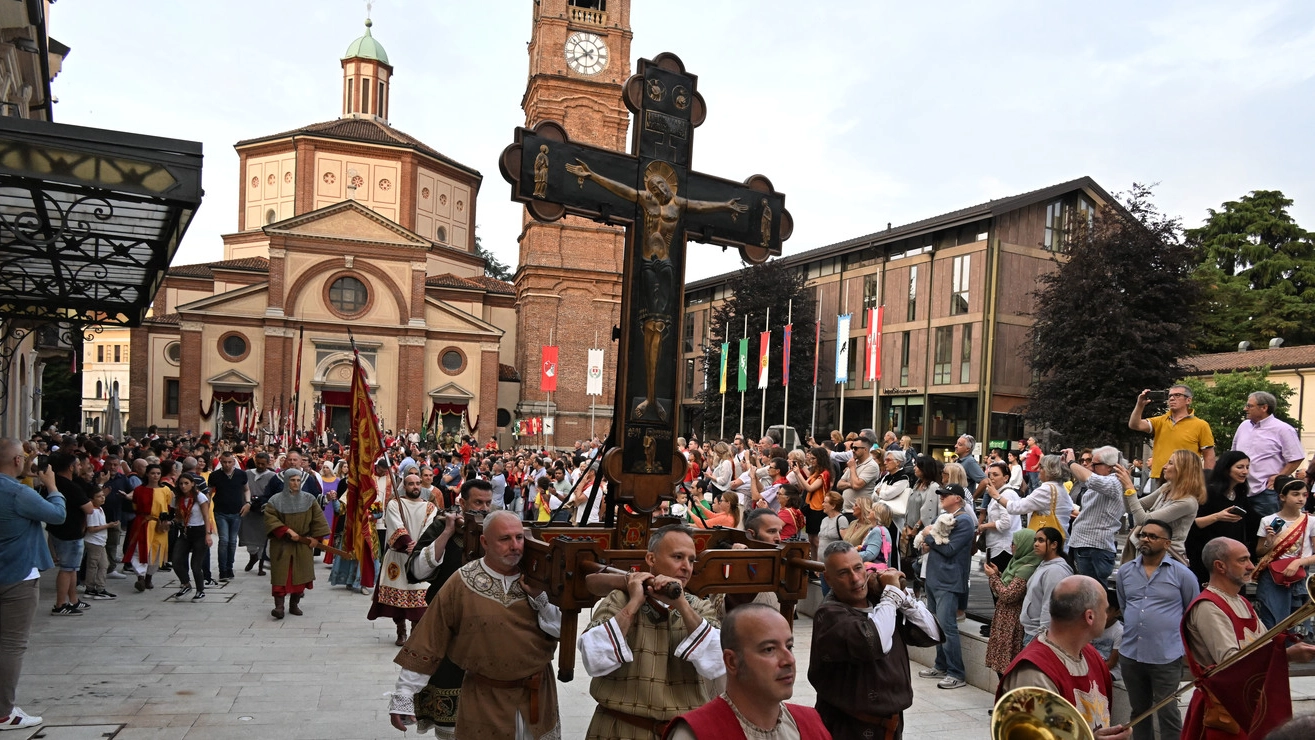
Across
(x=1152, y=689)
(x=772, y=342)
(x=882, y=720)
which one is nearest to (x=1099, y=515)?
(x=1152, y=689)

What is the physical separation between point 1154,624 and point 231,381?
4864 centimetres

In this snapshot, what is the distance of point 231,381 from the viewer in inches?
1897

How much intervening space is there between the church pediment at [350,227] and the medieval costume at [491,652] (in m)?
46.9

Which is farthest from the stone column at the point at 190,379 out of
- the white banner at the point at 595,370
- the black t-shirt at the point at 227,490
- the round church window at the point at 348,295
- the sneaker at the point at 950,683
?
the sneaker at the point at 950,683

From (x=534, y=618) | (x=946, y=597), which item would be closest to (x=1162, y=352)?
(x=946, y=597)

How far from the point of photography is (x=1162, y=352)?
28.9 meters

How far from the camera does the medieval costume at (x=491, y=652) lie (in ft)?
15.4

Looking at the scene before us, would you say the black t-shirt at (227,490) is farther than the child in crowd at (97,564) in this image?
Yes

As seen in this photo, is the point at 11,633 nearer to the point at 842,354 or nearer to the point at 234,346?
the point at 842,354

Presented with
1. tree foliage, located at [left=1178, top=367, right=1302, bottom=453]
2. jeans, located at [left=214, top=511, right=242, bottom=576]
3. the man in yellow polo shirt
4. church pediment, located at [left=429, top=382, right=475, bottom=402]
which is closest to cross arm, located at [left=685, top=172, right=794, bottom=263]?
the man in yellow polo shirt

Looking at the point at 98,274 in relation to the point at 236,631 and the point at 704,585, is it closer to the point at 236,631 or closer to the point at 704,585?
the point at 236,631

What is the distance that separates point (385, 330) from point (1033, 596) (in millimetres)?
46211

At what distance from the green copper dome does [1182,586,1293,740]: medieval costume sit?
206 ft

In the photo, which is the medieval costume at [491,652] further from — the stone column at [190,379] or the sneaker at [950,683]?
the stone column at [190,379]
